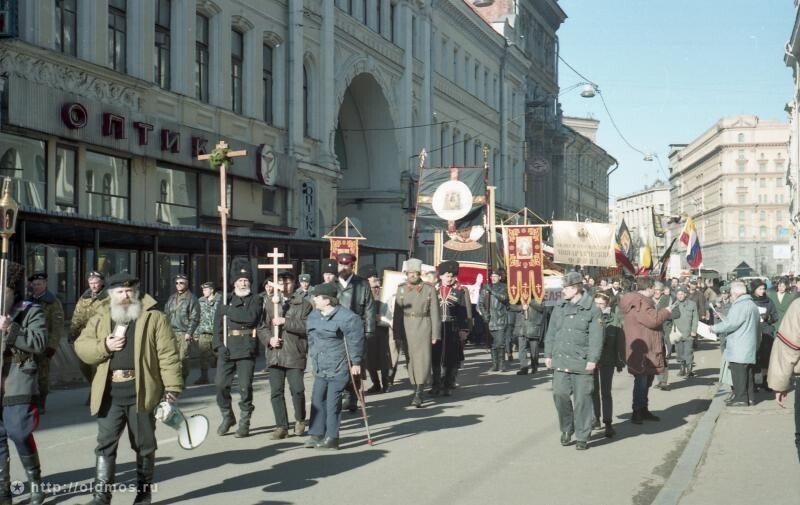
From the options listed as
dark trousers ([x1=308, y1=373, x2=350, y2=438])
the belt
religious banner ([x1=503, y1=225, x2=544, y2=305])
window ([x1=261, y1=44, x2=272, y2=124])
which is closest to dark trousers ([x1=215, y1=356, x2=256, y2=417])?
dark trousers ([x1=308, y1=373, x2=350, y2=438])

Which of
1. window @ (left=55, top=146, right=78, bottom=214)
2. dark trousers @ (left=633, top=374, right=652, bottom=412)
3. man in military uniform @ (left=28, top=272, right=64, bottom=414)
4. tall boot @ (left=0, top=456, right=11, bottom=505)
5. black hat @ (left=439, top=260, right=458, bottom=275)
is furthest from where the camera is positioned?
window @ (left=55, top=146, right=78, bottom=214)

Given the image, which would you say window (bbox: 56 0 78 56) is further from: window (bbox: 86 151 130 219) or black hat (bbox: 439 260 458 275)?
A: black hat (bbox: 439 260 458 275)

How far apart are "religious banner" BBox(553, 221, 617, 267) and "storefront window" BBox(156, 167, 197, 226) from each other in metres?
9.77

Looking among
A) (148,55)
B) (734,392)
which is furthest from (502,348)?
(148,55)

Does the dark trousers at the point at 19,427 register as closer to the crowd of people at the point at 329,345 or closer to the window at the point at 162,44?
the crowd of people at the point at 329,345

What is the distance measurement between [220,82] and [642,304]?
54.7ft

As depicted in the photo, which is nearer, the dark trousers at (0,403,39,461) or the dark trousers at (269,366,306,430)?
the dark trousers at (0,403,39,461)

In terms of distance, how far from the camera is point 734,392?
13961 millimetres

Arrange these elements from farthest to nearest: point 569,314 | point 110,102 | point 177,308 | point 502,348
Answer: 1. point 110,102
2. point 502,348
3. point 177,308
4. point 569,314

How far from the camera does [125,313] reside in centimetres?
739

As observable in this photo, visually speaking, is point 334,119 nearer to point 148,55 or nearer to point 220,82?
point 220,82

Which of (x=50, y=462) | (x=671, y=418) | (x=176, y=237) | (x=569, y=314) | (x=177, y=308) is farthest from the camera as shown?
(x=176, y=237)

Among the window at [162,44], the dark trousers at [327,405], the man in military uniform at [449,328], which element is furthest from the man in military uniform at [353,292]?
the window at [162,44]

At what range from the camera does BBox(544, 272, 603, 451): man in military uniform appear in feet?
33.9
